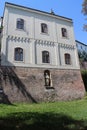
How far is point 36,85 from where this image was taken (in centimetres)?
1762

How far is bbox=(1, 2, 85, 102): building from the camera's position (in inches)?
675

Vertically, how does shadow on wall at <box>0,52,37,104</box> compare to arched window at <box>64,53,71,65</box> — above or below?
below

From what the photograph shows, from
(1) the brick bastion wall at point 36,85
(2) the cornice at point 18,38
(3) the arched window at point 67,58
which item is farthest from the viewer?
(3) the arched window at point 67,58

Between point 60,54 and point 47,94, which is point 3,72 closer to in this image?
point 47,94

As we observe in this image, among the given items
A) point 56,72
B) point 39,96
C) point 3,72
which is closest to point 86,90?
point 56,72

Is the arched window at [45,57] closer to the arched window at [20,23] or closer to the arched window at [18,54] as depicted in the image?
→ the arched window at [18,54]

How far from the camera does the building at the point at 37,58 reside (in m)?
17.2

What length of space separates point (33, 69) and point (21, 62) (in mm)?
1469

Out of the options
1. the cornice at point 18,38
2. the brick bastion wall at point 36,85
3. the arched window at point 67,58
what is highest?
the cornice at point 18,38

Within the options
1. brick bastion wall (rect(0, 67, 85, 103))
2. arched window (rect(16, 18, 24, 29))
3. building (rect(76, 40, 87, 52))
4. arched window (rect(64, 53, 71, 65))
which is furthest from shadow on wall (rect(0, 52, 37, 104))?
building (rect(76, 40, 87, 52))

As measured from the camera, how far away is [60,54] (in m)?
20.6

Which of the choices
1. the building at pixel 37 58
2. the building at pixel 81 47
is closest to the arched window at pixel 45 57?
the building at pixel 37 58

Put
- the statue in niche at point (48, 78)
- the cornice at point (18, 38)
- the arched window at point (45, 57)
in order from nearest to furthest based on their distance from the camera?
the cornice at point (18, 38) < the statue in niche at point (48, 78) < the arched window at point (45, 57)

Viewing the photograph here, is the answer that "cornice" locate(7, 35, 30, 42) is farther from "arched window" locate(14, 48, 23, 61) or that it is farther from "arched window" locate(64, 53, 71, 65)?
"arched window" locate(64, 53, 71, 65)
